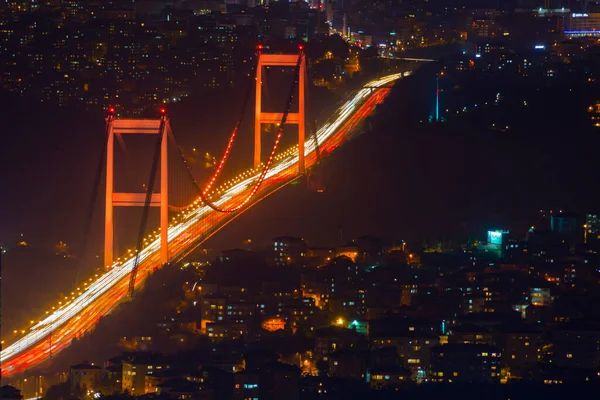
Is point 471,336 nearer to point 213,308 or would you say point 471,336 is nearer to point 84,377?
point 213,308

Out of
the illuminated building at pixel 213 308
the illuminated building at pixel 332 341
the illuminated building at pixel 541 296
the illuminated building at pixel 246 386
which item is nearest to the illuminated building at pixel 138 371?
the illuminated building at pixel 246 386

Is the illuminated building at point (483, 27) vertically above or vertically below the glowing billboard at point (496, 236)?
above

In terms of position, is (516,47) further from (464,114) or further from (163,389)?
(163,389)

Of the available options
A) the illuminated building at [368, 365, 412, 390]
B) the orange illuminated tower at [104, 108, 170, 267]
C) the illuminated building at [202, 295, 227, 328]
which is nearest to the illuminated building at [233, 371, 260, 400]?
the illuminated building at [368, 365, 412, 390]

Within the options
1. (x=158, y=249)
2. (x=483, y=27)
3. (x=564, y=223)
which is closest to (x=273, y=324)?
(x=158, y=249)

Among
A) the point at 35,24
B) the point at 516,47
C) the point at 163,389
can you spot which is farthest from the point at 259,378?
the point at 35,24

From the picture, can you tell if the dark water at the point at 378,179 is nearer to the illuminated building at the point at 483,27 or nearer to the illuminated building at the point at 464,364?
the illuminated building at the point at 464,364
